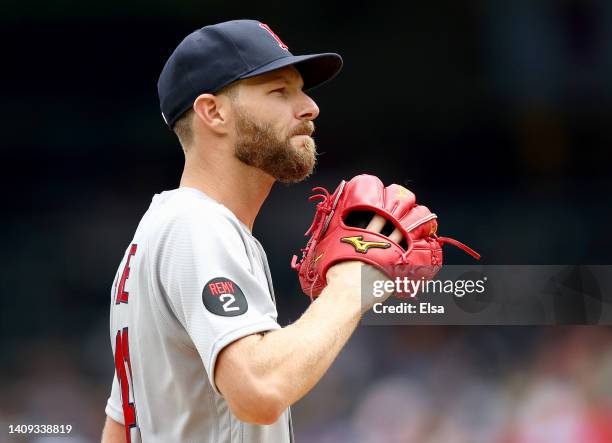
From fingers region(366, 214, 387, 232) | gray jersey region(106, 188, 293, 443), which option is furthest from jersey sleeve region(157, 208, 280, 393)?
fingers region(366, 214, 387, 232)

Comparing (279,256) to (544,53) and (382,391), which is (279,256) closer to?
(382,391)

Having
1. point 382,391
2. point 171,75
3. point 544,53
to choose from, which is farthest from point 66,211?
point 171,75

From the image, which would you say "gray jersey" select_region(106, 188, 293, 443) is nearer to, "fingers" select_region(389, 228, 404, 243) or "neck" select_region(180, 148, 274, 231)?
"neck" select_region(180, 148, 274, 231)

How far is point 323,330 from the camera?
3.34ft

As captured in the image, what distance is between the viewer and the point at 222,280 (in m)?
1.01

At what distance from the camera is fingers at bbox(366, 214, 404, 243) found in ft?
4.04

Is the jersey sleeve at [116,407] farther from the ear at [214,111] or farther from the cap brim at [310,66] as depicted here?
the cap brim at [310,66]

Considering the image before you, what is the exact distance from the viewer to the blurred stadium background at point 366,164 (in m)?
3.28

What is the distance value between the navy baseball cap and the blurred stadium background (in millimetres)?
2084

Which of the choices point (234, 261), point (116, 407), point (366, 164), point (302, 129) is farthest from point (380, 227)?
point (366, 164)

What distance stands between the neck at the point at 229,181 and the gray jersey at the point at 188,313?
1.7 inches

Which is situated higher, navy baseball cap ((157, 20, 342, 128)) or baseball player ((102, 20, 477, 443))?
navy baseball cap ((157, 20, 342, 128))

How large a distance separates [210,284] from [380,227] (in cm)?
33

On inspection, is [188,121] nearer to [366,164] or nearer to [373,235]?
[373,235]
